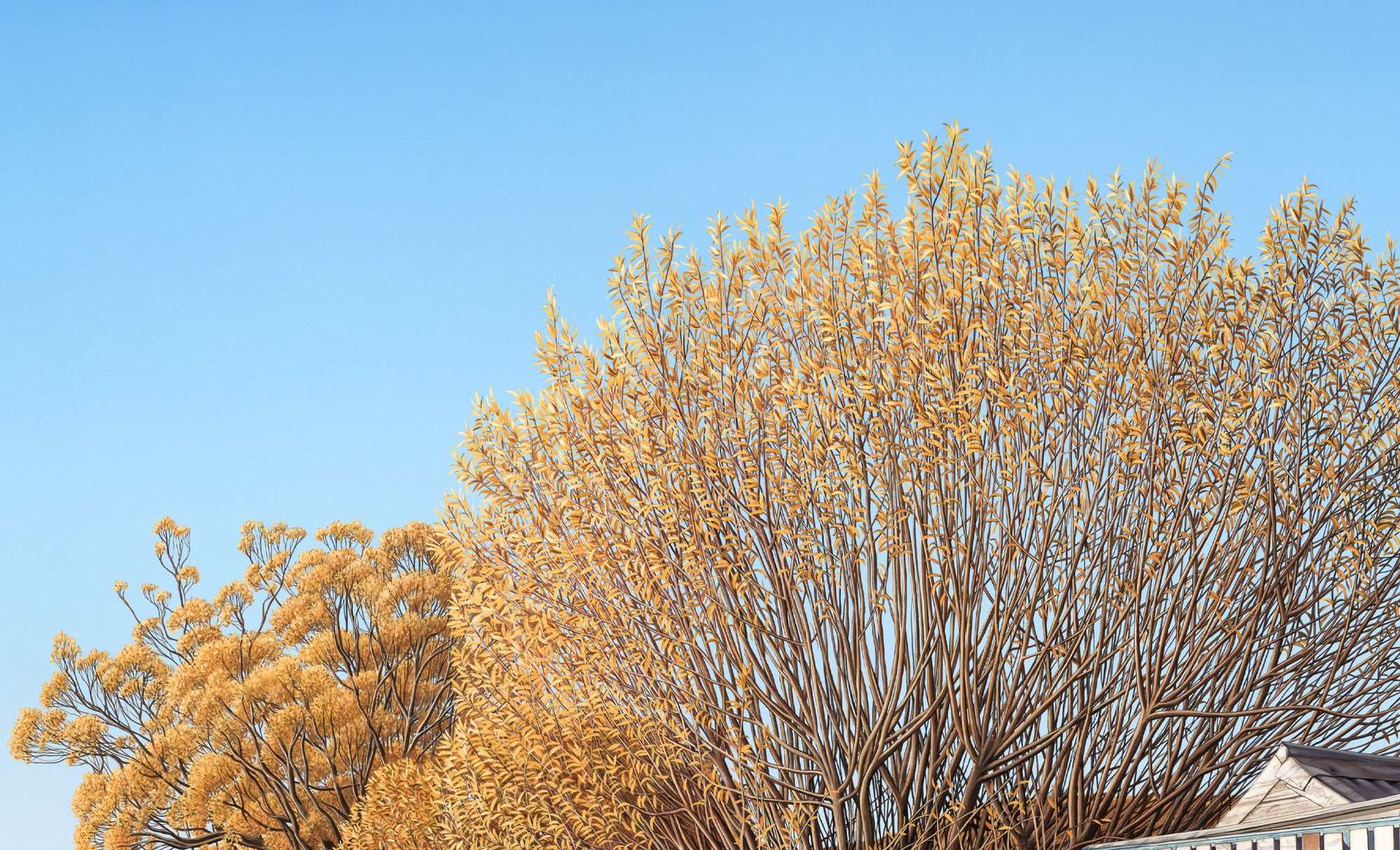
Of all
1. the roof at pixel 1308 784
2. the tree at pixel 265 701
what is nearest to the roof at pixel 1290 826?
the roof at pixel 1308 784

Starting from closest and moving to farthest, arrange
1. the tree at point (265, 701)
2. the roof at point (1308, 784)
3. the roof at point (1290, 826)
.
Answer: the roof at point (1290, 826), the roof at point (1308, 784), the tree at point (265, 701)

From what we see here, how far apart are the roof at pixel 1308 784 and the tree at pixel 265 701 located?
1064cm

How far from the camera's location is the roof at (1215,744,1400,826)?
5.69 meters

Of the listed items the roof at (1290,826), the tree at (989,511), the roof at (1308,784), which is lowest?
the roof at (1290,826)

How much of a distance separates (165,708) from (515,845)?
35.9ft

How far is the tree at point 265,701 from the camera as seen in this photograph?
51.6 ft

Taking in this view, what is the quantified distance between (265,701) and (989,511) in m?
11.8

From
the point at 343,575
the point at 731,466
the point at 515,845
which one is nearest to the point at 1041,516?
the point at 731,466

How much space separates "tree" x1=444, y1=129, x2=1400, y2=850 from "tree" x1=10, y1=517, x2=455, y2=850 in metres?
7.89

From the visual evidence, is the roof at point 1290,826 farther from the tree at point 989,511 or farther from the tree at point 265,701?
the tree at point 265,701

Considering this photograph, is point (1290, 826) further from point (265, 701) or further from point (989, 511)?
point (265, 701)

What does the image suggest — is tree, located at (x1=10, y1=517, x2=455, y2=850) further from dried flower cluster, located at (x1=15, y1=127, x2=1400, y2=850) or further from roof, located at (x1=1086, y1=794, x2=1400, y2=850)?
roof, located at (x1=1086, y1=794, x2=1400, y2=850)

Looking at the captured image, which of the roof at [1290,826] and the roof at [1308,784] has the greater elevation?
the roof at [1308,784]

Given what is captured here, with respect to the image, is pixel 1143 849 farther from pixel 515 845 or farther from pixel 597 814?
pixel 515 845
